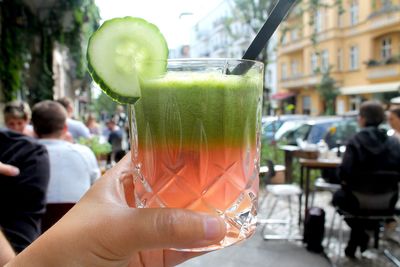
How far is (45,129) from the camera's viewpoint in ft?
11.0

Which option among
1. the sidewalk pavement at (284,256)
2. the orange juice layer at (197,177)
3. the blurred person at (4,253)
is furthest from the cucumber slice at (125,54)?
the sidewalk pavement at (284,256)

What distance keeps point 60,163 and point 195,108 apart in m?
2.38

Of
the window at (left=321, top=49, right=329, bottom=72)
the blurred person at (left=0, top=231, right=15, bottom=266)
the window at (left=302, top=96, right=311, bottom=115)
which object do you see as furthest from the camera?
the window at (left=302, top=96, right=311, bottom=115)

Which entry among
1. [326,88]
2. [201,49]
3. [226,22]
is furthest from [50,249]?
[201,49]

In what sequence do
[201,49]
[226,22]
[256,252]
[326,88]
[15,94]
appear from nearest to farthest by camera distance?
[256,252] < [15,94] < [226,22] < [326,88] < [201,49]

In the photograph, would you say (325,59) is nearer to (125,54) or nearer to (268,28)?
(268,28)

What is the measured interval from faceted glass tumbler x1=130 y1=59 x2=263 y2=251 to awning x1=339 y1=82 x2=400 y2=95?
2418 centimetres

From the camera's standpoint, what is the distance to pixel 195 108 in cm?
96

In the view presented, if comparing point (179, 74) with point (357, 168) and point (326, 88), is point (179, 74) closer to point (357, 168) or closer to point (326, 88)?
point (357, 168)

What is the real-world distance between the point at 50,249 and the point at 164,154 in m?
0.33

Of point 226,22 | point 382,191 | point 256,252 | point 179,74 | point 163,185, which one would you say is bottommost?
point 256,252

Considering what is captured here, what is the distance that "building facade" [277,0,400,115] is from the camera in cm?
2625

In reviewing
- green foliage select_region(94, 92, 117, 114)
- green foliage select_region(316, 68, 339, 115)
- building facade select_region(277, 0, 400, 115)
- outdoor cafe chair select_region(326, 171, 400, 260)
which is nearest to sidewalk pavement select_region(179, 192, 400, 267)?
outdoor cafe chair select_region(326, 171, 400, 260)

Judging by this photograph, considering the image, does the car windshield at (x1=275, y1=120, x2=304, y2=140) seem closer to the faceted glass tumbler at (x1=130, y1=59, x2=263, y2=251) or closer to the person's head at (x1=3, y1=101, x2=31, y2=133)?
the person's head at (x1=3, y1=101, x2=31, y2=133)
